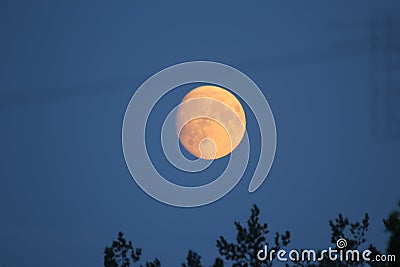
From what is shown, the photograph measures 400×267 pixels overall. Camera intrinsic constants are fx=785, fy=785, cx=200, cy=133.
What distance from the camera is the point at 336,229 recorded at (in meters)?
20.5

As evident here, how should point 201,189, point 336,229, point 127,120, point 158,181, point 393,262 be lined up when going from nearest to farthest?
point 393,262
point 336,229
point 127,120
point 201,189
point 158,181

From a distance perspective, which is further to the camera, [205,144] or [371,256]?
[205,144]

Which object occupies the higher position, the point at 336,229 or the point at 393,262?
the point at 336,229

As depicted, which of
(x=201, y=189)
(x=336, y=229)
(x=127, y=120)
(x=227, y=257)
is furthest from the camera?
(x=201, y=189)

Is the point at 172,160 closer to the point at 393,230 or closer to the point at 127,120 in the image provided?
the point at 127,120

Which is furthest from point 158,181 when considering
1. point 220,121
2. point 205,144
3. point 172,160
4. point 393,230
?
point 393,230

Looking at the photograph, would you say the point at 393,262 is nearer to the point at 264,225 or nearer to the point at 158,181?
the point at 264,225

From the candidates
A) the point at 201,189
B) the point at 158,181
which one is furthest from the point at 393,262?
the point at 158,181

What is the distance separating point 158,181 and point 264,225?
121ft

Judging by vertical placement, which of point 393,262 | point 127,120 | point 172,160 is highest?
point 172,160

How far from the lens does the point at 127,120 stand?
4000 centimetres

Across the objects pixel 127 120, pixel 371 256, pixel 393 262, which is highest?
pixel 127 120

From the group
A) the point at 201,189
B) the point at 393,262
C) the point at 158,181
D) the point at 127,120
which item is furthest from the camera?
the point at 158,181

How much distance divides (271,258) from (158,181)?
37.0m
